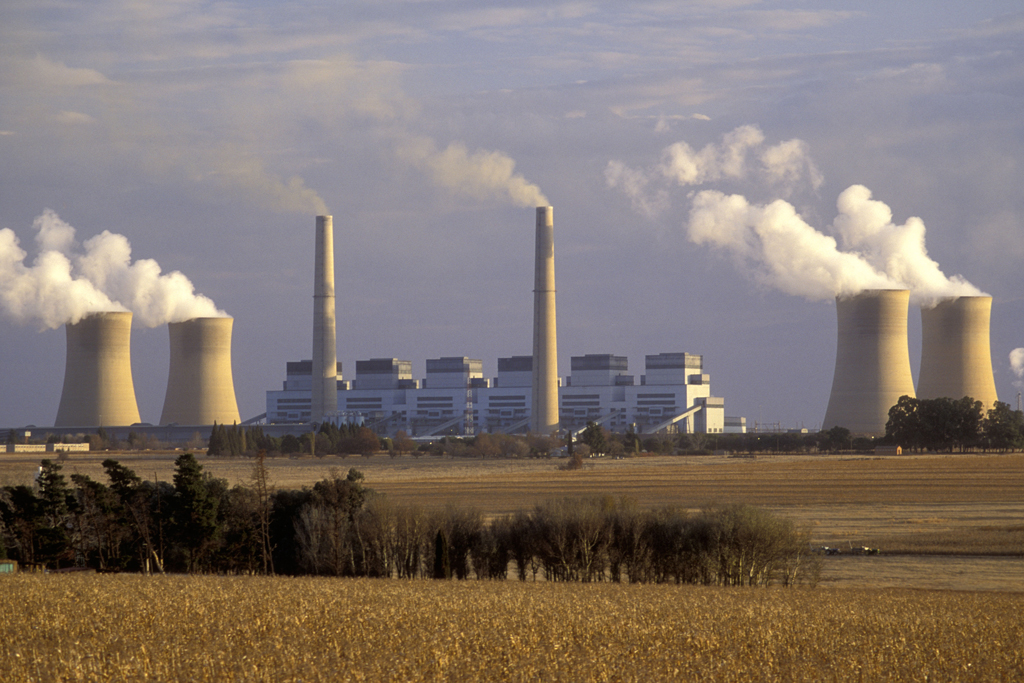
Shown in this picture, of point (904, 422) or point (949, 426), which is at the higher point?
point (904, 422)

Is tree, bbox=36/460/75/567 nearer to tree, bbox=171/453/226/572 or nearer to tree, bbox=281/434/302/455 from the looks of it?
tree, bbox=171/453/226/572

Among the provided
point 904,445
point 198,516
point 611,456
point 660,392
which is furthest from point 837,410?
point 198,516

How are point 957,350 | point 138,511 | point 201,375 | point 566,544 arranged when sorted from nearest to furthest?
point 566,544
point 138,511
point 957,350
point 201,375

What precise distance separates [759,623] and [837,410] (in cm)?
4335

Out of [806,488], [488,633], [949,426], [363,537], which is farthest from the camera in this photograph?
[949,426]

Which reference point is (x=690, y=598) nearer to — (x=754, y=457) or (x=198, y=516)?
(x=198, y=516)

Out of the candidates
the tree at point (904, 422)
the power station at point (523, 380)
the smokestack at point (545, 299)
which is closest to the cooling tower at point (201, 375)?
the power station at point (523, 380)

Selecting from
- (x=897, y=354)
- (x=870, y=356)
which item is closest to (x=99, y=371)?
(x=870, y=356)

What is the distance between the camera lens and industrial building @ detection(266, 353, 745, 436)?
8975 cm

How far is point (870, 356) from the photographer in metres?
A: 52.0

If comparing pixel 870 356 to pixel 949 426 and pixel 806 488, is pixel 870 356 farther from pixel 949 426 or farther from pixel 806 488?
pixel 806 488

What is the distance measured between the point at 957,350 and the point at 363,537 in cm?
4035

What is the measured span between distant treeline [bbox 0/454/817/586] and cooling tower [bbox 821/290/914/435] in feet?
104

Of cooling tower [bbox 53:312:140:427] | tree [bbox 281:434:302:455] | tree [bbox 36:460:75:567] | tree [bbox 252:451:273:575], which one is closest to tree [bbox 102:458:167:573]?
tree [bbox 36:460:75:567]
